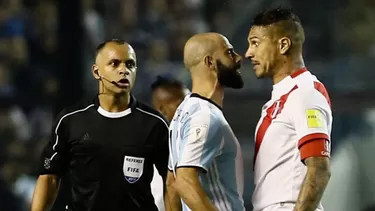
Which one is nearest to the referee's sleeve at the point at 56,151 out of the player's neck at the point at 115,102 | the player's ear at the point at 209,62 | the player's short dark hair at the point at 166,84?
the player's neck at the point at 115,102

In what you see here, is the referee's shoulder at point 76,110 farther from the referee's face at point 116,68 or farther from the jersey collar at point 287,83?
the jersey collar at point 287,83

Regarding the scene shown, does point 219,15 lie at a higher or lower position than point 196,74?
higher

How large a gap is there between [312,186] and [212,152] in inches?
14.9

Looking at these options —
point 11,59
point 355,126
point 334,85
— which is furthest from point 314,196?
point 11,59

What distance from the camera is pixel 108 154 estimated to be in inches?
132

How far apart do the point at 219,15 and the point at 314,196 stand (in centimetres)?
423

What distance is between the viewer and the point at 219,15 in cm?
676

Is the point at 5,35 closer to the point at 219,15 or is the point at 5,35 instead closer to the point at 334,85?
the point at 219,15

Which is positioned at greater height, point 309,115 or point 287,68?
point 287,68

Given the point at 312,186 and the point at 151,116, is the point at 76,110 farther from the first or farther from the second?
the point at 312,186

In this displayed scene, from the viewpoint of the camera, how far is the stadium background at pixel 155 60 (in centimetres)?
599

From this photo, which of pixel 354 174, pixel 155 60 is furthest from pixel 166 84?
pixel 155 60

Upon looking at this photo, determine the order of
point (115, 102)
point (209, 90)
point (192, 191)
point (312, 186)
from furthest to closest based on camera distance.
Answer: point (115, 102) → point (209, 90) → point (192, 191) → point (312, 186)

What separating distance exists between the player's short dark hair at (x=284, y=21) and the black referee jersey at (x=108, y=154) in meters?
0.73
